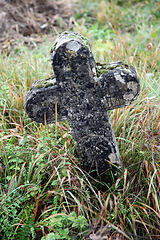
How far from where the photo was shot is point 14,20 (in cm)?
569

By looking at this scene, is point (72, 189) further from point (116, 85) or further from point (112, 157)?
point (116, 85)

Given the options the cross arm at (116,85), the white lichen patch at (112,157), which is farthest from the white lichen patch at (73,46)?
the white lichen patch at (112,157)

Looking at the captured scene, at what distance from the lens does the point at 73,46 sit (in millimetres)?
1317


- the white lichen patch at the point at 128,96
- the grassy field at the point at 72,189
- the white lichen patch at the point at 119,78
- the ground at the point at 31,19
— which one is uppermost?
the ground at the point at 31,19

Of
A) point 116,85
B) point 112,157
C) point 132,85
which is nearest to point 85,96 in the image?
Result: point 116,85

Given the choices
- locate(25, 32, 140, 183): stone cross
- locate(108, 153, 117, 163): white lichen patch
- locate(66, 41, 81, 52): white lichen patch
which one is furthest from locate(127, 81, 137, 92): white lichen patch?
locate(108, 153, 117, 163): white lichen patch

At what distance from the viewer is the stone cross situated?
1.36m

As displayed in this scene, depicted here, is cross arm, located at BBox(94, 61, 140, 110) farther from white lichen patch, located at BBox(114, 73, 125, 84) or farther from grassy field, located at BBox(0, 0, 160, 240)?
grassy field, located at BBox(0, 0, 160, 240)

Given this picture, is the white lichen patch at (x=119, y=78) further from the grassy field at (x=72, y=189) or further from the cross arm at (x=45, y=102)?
the grassy field at (x=72, y=189)

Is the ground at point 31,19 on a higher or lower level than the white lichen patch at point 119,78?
higher

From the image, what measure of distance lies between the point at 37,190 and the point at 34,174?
0.42ft

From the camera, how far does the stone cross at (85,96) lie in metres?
1.36

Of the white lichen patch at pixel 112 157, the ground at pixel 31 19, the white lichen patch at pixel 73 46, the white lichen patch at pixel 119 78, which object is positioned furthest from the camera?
the ground at pixel 31 19

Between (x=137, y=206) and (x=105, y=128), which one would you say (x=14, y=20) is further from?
(x=137, y=206)
